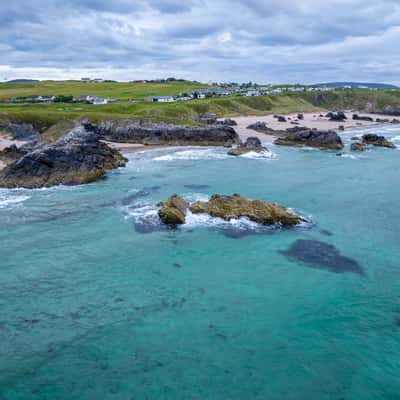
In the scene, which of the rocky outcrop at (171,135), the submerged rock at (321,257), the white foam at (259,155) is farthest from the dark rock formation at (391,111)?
the submerged rock at (321,257)

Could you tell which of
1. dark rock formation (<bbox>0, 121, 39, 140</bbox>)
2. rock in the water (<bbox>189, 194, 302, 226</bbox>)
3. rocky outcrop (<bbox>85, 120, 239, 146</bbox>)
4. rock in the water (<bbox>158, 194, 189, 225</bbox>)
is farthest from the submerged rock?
dark rock formation (<bbox>0, 121, 39, 140</bbox>)

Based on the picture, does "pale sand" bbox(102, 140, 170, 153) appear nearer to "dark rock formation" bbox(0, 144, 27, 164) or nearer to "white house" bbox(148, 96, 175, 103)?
"dark rock formation" bbox(0, 144, 27, 164)

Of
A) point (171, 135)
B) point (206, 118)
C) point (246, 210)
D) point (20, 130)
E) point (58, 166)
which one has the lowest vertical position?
point (246, 210)

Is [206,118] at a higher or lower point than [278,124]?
higher

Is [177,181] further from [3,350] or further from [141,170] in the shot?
[3,350]

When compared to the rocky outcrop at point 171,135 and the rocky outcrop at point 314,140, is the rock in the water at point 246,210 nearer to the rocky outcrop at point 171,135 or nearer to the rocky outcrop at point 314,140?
the rocky outcrop at point 171,135

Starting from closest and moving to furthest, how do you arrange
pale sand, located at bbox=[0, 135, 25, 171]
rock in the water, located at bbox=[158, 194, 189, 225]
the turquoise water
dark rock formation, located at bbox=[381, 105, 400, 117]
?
the turquoise water → rock in the water, located at bbox=[158, 194, 189, 225] → pale sand, located at bbox=[0, 135, 25, 171] → dark rock formation, located at bbox=[381, 105, 400, 117]

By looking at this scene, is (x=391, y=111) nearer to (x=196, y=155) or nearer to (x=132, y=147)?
(x=196, y=155)

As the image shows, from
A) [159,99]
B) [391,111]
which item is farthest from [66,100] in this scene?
[391,111]
